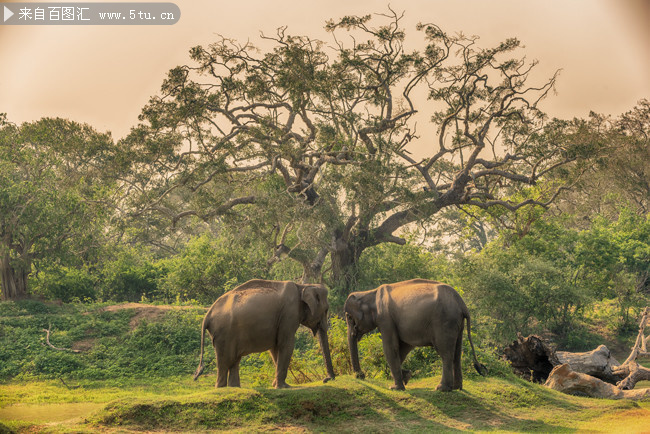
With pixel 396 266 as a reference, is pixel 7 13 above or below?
above

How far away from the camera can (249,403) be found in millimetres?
9891

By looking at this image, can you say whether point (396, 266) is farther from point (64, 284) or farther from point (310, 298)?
point (310, 298)

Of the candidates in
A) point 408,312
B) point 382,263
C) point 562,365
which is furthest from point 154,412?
point 382,263

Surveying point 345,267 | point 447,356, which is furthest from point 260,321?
point 345,267

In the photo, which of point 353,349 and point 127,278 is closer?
point 353,349

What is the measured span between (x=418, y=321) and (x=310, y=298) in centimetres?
197

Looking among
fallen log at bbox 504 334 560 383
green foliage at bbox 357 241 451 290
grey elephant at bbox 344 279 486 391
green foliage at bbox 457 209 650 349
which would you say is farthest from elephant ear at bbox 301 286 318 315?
green foliage at bbox 457 209 650 349

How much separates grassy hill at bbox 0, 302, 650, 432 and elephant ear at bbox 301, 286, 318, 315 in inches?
53.0

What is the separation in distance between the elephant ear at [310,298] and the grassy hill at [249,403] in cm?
135

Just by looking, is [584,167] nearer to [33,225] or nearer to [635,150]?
[635,150]

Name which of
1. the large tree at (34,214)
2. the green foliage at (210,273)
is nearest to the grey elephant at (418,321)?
the large tree at (34,214)

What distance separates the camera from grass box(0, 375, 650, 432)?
935 centimetres

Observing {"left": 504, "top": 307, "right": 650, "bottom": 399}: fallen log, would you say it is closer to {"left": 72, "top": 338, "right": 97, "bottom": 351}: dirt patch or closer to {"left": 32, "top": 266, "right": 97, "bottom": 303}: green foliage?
{"left": 72, "top": 338, "right": 97, "bottom": 351}: dirt patch

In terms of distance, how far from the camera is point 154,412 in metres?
9.47
